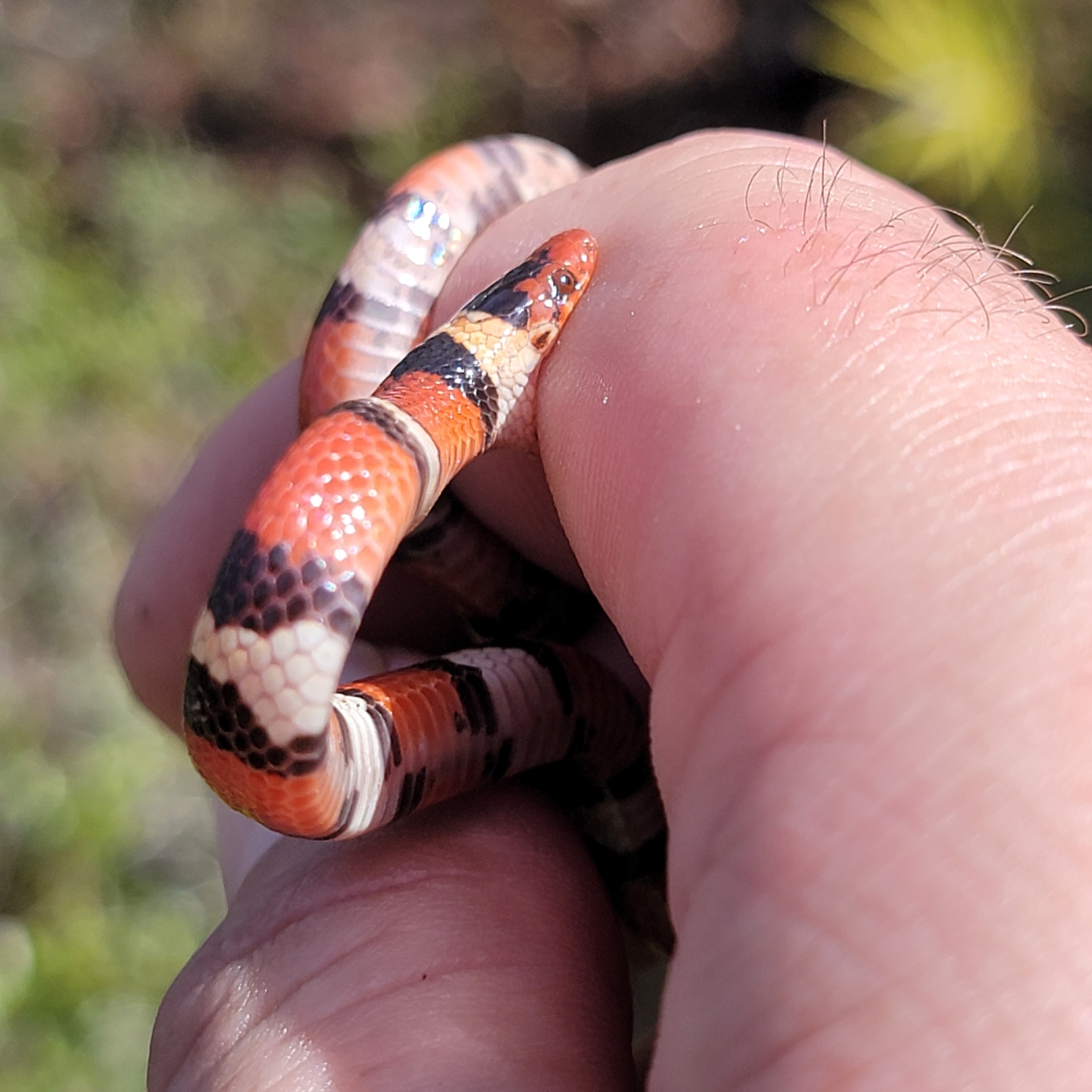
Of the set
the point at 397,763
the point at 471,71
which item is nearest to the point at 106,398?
the point at 471,71

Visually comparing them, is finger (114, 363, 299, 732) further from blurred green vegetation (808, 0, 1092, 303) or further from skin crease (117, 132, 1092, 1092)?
blurred green vegetation (808, 0, 1092, 303)

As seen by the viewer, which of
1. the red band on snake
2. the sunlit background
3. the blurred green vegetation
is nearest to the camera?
the red band on snake

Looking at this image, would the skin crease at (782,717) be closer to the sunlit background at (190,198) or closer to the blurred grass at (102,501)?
the sunlit background at (190,198)

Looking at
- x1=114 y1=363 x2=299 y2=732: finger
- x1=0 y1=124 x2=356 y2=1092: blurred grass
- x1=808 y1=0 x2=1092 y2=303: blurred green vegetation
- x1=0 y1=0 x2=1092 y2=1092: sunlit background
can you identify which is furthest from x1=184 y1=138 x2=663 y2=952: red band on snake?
x1=808 y1=0 x2=1092 y2=303: blurred green vegetation

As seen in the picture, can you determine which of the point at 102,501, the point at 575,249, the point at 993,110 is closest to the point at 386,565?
the point at 575,249

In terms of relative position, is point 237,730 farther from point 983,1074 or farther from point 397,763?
point 983,1074

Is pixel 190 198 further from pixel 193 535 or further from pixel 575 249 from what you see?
pixel 575 249
